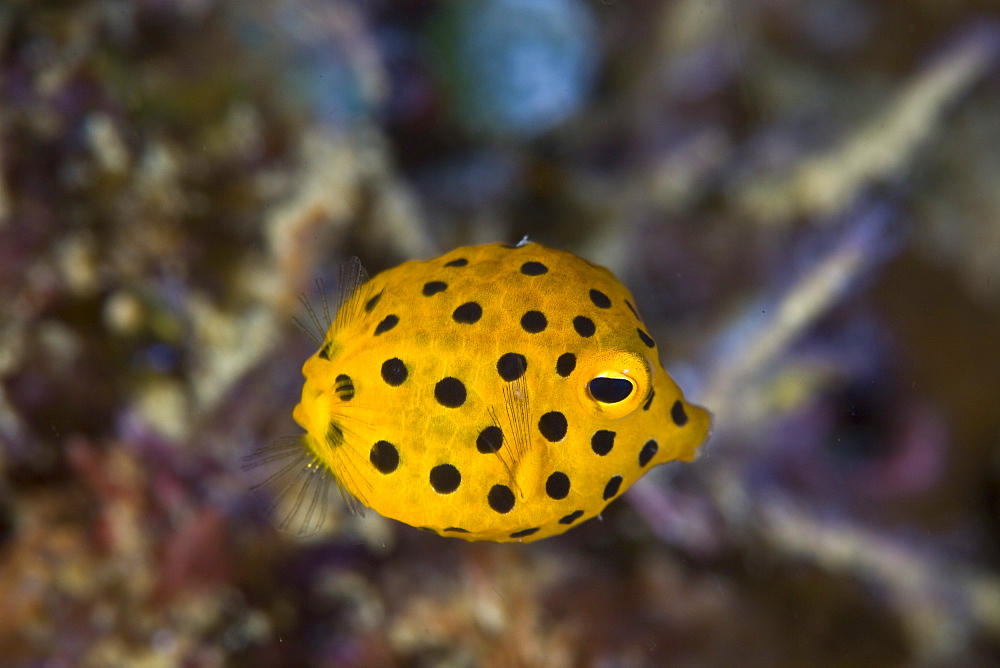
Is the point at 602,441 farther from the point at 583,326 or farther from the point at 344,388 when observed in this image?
the point at 344,388

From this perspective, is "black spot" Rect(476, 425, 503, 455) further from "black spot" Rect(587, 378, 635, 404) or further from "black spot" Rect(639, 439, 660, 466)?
"black spot" Rect(639, 439, 660, 466)

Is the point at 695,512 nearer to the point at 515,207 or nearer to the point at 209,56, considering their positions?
the point at 515,207

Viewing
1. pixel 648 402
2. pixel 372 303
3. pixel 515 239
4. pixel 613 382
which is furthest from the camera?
pixel 515 239

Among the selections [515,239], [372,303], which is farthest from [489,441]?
[515,239]

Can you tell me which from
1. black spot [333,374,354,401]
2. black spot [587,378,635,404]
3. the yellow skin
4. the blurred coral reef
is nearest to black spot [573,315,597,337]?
the yellow skin

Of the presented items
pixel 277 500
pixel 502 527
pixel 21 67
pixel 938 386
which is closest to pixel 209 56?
pixel 21 67

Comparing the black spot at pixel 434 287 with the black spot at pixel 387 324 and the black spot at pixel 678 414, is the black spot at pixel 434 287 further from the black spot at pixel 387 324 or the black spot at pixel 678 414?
the black spot at pixel 678 414
